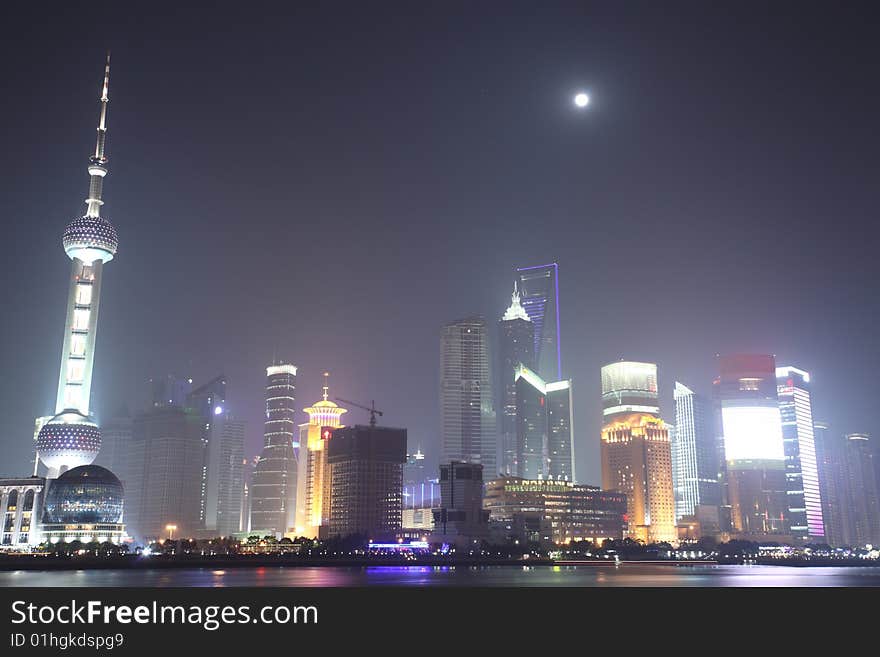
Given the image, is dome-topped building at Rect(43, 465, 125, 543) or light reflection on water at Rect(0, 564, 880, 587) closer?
light reflection on water at Rect(0, 564, 880, 587)

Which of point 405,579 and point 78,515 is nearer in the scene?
point 405,579

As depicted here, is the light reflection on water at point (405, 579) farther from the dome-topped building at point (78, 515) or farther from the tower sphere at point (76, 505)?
the tower sphere at point (76, 505)

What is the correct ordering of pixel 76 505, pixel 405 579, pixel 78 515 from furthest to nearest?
pixel 76 505 → pixel 78 515 → pixel 405 579

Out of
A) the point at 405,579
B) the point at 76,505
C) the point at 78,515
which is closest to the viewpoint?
the point at 405,579

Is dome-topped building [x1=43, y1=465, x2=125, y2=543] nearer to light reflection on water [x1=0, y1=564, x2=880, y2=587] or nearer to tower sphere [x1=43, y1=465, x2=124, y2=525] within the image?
tower sphere [x1=43, y1=465, x2=124, y2=525]

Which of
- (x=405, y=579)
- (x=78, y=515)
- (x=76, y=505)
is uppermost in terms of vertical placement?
(x=76, y=505)

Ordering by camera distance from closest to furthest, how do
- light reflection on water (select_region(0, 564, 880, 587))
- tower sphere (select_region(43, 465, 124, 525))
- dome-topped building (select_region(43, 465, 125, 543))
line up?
light reflection on water (select_region(0, 564, 880, 587)) → dome-topped building (select_region(43, 465, 125, 543)) → tower sphere (select_region(43, 465, 124, 525))

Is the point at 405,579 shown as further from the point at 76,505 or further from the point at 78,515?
the point at 76,505

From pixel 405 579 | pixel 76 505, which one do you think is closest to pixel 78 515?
pixel 76 505

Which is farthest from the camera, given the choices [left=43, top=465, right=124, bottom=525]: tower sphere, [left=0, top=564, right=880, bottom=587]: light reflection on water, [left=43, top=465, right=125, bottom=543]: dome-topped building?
[left=43, top=465, right=124, bottom=525]: tower sphere

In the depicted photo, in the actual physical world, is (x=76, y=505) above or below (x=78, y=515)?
above

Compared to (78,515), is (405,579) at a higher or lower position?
lower

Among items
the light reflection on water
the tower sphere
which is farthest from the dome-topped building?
the light reflection on water

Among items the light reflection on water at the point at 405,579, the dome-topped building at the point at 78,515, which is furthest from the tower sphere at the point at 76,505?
the light reflection on water at the point at 405,579
